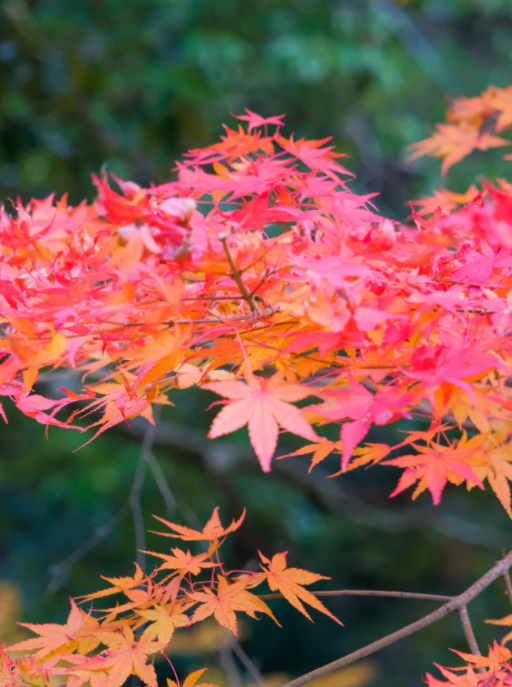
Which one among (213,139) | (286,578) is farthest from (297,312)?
(213,139)

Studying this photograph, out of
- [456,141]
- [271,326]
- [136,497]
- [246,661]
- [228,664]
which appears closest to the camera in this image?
[271,326]

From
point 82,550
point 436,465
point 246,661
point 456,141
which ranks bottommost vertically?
point 246,661

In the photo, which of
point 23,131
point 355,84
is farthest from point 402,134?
point 23,131

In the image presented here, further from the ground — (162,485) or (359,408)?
(359,408)

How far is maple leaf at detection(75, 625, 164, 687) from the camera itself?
67 centimetres

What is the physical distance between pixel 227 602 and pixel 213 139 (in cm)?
239

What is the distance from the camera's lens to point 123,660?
0.68 meters

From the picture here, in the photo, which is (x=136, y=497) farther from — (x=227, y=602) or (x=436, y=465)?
(x=436, y=465)

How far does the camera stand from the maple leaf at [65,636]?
72 centimetres

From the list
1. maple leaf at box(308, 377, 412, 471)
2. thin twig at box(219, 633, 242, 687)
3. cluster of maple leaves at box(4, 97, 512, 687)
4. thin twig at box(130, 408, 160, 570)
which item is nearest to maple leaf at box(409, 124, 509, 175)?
cluster of maple leaves at box(4, 97, 512, 687)

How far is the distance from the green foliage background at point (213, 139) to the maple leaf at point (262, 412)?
4.75ft

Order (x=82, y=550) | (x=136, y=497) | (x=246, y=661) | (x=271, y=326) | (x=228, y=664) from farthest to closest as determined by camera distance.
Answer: (x=136, y=497)
(x=228, y=664)
(x=82, y=550)
(x=246, y=661)
(x=271, y=326)

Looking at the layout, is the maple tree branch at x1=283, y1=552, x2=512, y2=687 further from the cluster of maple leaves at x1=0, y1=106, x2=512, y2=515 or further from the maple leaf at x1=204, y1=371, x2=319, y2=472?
the maple leaf at x1=204, y1=371, x2=319, y2=472

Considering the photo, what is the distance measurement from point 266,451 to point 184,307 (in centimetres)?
23
